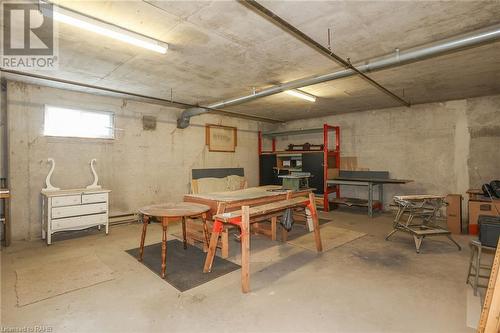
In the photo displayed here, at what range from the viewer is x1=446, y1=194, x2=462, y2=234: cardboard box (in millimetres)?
4574

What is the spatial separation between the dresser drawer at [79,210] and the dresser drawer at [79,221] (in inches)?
2.7

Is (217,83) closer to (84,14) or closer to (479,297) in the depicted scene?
(84,14)

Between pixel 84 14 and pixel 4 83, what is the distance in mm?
3100

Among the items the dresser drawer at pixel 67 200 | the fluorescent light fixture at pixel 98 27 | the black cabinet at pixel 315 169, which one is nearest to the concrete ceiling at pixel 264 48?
the fluorescent light fixture at pixel 98 27

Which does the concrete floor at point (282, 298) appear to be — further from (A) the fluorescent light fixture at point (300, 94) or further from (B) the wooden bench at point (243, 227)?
(A) the fluorescent light fixture at point (300, 94)

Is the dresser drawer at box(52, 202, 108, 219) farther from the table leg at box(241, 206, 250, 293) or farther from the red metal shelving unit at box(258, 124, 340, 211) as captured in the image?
the red metal shelving unit at box(258, 124, 340, 211)

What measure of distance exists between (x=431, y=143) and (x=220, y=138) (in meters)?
5.30

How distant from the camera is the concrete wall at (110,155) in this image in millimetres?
4238

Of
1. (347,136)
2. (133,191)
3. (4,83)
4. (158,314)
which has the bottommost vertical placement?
(158,314)

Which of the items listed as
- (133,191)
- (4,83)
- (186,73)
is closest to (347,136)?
(186,73)

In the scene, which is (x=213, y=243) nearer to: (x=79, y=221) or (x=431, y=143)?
(x=79, y=221)

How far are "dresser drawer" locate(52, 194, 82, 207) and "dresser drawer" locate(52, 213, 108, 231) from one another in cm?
25

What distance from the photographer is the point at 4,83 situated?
4.12 m

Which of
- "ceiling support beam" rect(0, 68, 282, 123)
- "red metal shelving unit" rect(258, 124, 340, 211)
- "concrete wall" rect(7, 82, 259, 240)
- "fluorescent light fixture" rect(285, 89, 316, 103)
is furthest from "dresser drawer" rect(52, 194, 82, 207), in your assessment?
"red metal shelving unit" rect(258, 124, 340, 211)
